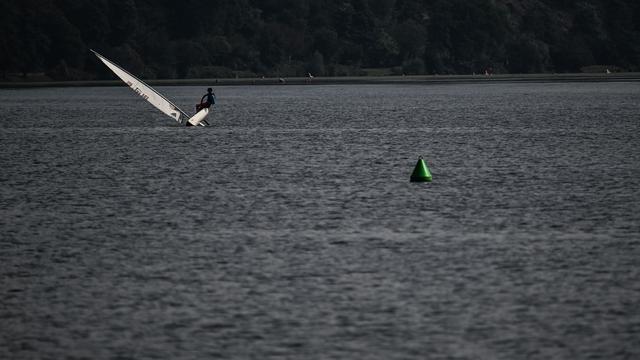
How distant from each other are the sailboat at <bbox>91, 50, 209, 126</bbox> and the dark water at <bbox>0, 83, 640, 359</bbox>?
32208mm

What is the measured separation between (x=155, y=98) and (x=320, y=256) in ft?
244

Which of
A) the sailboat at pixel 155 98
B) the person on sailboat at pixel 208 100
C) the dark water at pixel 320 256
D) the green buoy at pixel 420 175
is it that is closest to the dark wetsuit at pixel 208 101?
the person on sailboat at pixel 208 100

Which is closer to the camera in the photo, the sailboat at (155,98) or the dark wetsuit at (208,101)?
the dark wetsuit at (208,101)

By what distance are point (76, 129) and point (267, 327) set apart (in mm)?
84049

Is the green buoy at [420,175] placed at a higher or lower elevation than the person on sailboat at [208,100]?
higher

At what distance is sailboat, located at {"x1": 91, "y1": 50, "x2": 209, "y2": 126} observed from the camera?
4107 inches

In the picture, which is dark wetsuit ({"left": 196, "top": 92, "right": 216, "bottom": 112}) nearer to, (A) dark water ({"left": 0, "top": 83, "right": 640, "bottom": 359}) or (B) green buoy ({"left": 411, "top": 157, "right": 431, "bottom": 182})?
(A) dark water ({"left": 0, "top": 83, "right": 640, "bottom": 359})

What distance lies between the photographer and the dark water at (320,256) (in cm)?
2352

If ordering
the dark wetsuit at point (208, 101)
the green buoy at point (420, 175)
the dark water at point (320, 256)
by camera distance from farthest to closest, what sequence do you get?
the dark wetsuit at point (208, 101), the green buoy at point (420, 175), the dark water at point (320, 256)

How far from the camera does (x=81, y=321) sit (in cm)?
Answer: 2505

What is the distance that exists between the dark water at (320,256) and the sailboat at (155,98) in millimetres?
32208

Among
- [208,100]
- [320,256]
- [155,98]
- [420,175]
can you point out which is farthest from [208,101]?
[320,256]

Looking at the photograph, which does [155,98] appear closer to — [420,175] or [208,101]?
[208,101]

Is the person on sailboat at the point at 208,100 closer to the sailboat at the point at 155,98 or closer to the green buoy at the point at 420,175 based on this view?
the sailboat at the point at 155,98
